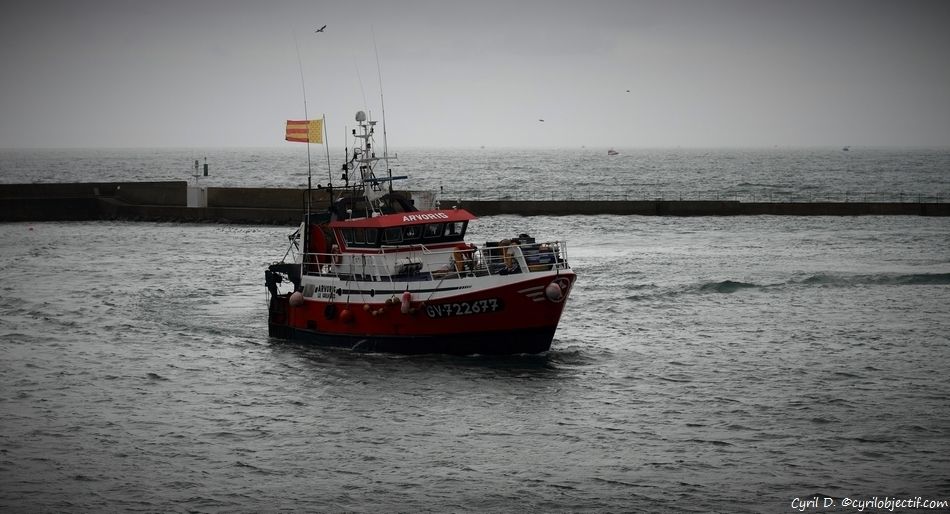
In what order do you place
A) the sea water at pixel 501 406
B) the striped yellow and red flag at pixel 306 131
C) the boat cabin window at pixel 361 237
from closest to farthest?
the sea water at pixel 501 406 → the boat cabin window at pixel 361 237 → the striped yellow and red flag at pixel 306 131

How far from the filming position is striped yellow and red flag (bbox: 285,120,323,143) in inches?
1344

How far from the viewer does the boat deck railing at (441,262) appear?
29078 millimetres

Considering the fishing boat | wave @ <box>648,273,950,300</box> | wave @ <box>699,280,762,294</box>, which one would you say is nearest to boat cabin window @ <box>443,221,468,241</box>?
the fishing boat

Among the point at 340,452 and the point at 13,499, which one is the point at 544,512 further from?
the point at 13,499

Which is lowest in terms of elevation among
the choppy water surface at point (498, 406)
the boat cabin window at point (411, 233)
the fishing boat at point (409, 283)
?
the choppy water surface at point (498, 406)

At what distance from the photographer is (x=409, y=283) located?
96.1 ft

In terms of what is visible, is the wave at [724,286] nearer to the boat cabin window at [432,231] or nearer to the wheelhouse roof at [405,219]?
the wheelhouse roof at [405,219]

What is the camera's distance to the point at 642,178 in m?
166

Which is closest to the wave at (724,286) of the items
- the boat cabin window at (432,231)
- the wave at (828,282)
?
the wave at (828,282)

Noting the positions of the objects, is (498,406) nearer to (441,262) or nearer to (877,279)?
(441,262)

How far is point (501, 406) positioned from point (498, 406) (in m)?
0.08

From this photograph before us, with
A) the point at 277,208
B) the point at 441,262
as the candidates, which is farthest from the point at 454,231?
the point at 277,208

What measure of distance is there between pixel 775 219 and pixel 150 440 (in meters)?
61.6

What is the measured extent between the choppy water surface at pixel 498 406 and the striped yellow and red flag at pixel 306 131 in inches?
270
